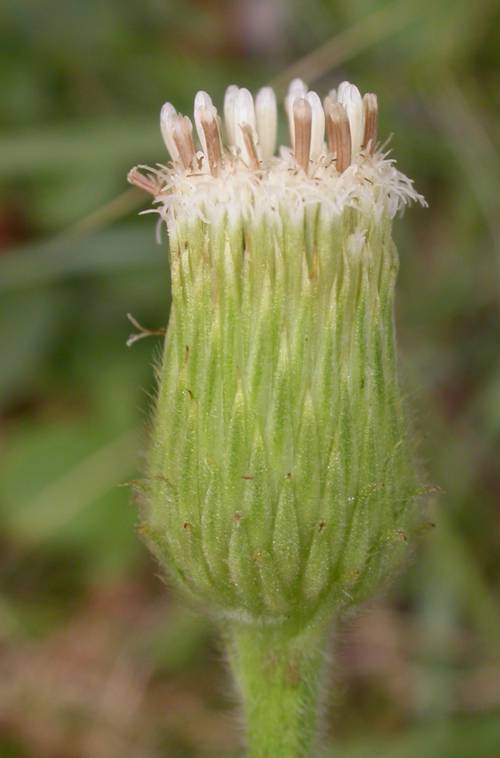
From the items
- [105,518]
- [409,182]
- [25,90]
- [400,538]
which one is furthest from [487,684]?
[25,90]

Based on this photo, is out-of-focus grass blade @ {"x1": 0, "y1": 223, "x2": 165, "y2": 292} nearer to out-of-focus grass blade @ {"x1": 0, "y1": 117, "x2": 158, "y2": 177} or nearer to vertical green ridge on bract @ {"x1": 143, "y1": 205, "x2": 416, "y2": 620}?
out-of-focus grass blade @ {"x1": 0, "y1": 117, "x2": 158, "y2": 177}

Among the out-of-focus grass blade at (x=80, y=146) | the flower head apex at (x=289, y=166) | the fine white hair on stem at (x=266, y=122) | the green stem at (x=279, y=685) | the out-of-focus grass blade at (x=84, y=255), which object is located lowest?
the green stem at (x=279, y=685)

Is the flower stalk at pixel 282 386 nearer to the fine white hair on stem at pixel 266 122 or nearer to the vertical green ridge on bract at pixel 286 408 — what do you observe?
the vertical green ridge on bract at pixel 286 408

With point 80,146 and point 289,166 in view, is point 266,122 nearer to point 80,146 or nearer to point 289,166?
point 289,166

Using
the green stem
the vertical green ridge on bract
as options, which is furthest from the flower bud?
the green stem

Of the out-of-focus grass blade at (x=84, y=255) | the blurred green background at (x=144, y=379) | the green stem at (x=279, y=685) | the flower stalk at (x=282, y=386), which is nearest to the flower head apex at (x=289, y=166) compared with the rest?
the flower stalk at (x=282, y=386)

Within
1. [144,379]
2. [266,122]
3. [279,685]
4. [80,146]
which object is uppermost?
[80,146]

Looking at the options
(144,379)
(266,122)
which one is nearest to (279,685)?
(266,122)
